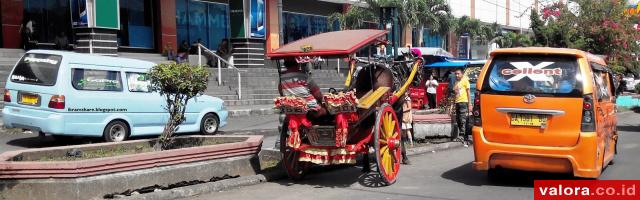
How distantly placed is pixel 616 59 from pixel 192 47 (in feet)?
60.9

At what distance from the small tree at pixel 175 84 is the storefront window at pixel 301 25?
2405cm

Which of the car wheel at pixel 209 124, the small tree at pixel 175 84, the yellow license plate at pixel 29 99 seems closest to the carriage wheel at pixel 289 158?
the small tree at pixel 175 84

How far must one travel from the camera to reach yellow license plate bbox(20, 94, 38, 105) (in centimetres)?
1071

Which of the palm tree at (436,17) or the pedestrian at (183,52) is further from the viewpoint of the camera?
the palm tree at (436,17)

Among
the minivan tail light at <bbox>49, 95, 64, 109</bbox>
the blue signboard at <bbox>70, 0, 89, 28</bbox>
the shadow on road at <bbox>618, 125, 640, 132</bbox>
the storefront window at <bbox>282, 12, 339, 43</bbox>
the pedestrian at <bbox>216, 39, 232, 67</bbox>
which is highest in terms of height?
the storefront window at <bbox>282, 12, 339, 43</bbox>

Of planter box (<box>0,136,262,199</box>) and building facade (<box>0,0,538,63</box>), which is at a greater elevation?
building facade (<box>0,0,538,63</box>)

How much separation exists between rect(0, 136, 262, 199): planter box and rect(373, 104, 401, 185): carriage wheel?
188 cm

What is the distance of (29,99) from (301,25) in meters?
23.3

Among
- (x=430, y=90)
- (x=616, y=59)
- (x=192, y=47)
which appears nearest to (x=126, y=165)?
(x=430, y=90)

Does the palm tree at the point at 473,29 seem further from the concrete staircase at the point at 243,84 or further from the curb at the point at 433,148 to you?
the curb at the point at 433,148

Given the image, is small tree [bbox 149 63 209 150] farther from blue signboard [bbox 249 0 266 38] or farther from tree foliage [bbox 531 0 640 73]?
tree foliage [bbox 531 0 640 73]

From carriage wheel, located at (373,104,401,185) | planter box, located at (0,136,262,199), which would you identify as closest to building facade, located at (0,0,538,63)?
planter box, located at (0,136,262,199)

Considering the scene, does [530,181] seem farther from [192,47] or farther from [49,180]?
[192,47]

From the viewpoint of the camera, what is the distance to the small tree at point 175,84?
780 centimetres
